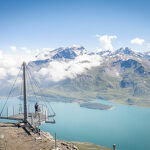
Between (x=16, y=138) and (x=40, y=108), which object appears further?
(x=40, y=108)

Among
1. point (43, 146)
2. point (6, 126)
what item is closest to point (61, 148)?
point (43, 146)

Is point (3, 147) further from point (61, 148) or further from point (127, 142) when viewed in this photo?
point (127, 142)

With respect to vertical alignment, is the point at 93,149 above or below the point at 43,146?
below

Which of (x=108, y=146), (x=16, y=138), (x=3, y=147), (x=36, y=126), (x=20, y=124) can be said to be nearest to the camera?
(x=3, y=147)

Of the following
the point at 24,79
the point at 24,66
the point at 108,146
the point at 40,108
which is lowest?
the point at 108,146

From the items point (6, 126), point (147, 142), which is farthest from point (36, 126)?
point (147, 142)

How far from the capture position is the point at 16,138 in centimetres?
2666

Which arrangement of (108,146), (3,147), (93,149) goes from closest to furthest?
(3,147), (93,149), (108,146)

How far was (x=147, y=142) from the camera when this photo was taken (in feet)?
651

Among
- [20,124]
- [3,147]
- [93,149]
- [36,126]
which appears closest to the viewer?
[3,147]

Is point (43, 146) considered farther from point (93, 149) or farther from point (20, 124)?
point (93, 149)

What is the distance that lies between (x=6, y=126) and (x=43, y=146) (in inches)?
425

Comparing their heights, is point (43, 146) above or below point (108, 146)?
above

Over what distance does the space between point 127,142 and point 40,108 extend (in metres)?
186
